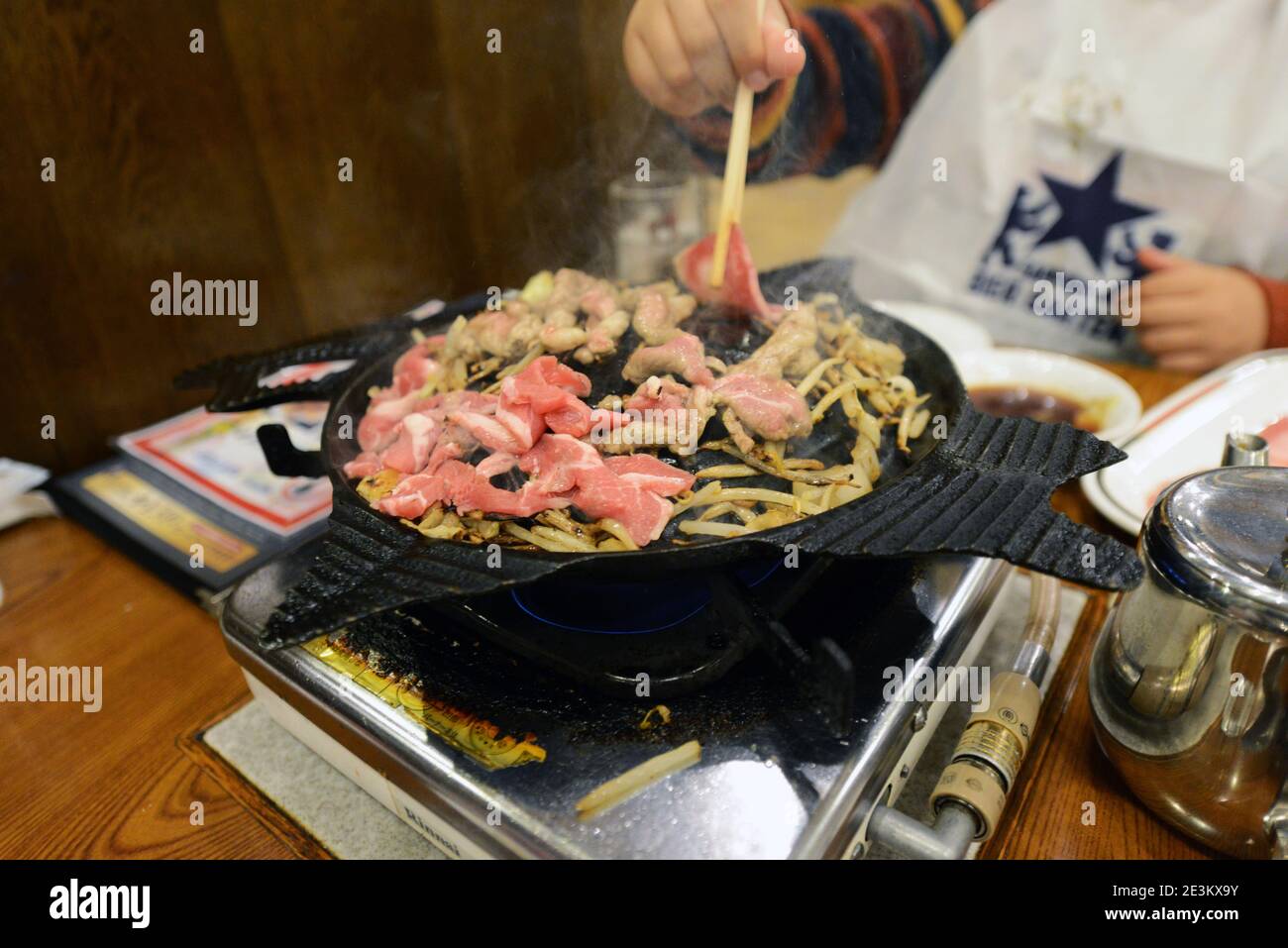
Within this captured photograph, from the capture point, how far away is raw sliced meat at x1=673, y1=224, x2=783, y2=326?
1.71m

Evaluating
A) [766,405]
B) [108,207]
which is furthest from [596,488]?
[108,207]

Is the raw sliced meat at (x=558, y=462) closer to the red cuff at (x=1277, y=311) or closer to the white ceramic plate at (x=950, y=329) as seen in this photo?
the white ceramic plate at (x=950, y=329)

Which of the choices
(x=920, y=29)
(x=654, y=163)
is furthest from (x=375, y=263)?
(x=920, y=29)

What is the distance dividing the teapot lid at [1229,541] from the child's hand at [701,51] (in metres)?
1.11

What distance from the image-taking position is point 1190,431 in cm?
231

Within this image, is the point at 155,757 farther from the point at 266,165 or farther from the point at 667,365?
the point at 266,165

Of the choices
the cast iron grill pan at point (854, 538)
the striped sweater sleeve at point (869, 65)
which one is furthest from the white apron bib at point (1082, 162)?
the cast iron grill pan at point (854, 538)

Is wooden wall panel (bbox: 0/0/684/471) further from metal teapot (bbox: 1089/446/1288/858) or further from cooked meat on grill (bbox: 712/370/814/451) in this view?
metal teapot (bbox: 1089/446/1288/858)

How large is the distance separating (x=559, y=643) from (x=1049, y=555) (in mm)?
773

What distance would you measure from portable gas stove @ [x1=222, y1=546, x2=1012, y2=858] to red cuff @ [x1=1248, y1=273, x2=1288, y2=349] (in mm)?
2197

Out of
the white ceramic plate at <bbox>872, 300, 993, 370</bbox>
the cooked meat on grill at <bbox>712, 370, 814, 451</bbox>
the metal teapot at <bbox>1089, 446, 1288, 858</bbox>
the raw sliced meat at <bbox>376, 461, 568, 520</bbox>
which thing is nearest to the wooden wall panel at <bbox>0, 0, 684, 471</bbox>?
the cooked meat on grill at <bbox>712, 370, 814, 451</bbox>

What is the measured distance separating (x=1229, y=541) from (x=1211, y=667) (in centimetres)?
18

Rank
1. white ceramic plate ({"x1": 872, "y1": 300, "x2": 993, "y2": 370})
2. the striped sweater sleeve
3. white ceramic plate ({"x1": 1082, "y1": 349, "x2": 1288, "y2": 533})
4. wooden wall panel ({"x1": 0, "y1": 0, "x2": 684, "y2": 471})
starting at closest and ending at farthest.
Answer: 1. white ceramic plate ({"x1": 1082, "y1": 349, "x2": 1288, "y2": 533})
2. wooden wall panel ({"x1": 0, "y1": 0, "x2": 684, "y2": 471})
3. white ceramic plate ({"x1": 872, "y1": 300, "x2": 993, "y2": 370})
4. the striped sweater sleeve
